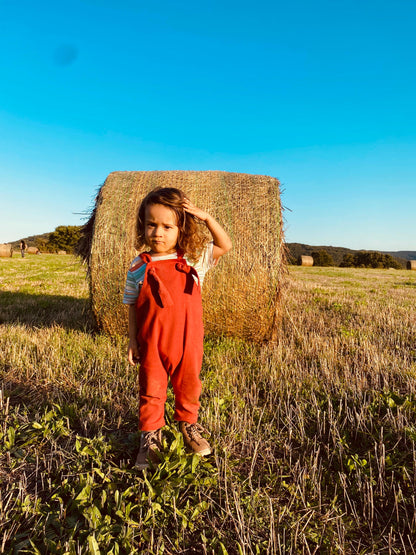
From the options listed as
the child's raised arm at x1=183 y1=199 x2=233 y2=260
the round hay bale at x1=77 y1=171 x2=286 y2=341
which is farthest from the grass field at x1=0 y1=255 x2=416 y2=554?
the child's raised arm at x1=183 y1=199 x2=233 y2=260

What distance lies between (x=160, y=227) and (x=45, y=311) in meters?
5.73

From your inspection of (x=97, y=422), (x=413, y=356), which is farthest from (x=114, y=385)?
(x=413, y=356)

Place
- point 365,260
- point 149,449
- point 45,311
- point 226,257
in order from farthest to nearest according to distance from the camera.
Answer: point 365,260, point 45,311, point 226,257, point 149,449

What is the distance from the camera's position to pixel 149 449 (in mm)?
2248

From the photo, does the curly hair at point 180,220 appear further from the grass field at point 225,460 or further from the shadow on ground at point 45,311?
the shadow on ground at point 45,311

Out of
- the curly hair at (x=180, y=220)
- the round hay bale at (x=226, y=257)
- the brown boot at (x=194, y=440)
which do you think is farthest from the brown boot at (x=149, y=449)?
the round hay bale at (x=226, y=257)

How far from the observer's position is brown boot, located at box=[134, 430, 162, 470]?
7.13ft

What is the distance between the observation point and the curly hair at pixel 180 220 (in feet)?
7.78

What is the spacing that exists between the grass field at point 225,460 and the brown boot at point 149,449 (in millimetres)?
70

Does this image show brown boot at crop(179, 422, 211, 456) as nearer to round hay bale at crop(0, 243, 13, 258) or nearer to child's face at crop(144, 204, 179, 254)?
child's face at crop(144, 204, 179, 254)

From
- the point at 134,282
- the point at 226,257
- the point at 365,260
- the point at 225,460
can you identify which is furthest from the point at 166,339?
the point at 365,260

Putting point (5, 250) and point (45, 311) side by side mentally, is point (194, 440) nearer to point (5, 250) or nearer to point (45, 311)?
point (45, 311)

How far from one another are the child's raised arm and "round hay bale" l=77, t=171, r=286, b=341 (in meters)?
2.10

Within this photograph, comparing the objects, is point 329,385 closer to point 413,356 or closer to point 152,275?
point 413,356
